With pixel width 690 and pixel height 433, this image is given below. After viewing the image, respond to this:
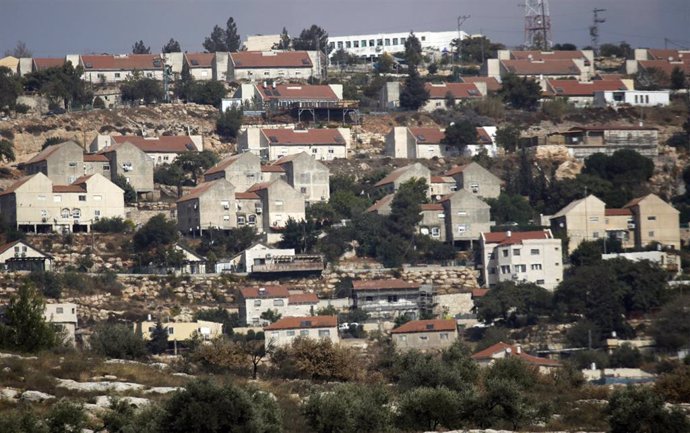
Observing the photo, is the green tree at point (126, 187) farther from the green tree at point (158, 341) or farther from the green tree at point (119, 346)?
the green tree at point (119, 346)

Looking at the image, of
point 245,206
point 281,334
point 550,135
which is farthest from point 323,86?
point 281,334

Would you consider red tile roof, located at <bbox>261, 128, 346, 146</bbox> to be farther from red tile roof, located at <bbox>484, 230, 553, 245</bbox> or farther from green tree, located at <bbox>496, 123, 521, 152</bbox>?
red tile roof, located at <bbox>484, 230, 553, 245</bbox>

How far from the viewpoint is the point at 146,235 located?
92.6m

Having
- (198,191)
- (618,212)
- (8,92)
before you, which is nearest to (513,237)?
(618,212)

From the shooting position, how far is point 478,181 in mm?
104875

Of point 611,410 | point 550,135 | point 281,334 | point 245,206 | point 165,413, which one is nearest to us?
point 165,413

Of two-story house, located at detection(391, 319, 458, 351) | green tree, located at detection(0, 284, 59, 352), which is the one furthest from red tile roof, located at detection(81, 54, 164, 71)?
green tree, located at detection(0, 284, 59, 352)

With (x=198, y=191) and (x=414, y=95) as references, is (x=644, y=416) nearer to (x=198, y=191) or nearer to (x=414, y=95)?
(x=198, y=191)

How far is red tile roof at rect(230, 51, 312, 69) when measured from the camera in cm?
13000

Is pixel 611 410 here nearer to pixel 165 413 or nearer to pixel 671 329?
pixel 165 413

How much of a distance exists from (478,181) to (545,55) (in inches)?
1461

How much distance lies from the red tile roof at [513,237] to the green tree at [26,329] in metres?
45.2

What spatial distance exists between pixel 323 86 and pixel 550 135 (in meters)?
17.2

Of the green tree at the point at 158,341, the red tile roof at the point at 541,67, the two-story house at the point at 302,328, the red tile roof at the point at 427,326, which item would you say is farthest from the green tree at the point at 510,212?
the red tile roof at the point at 541,67
